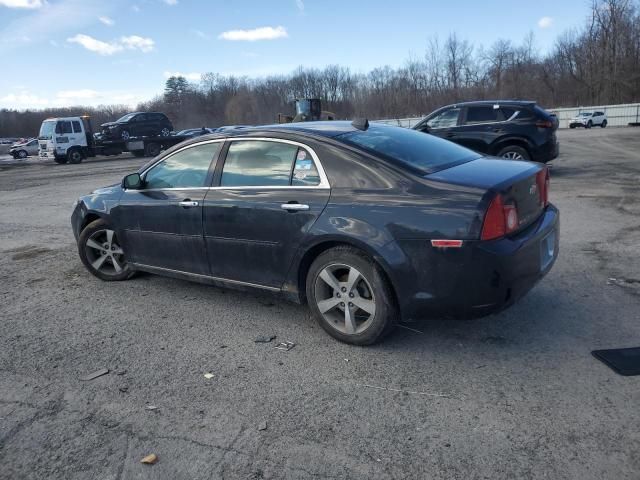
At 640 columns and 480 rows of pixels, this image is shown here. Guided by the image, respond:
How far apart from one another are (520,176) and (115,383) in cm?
314

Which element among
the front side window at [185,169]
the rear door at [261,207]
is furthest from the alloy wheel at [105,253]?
the rear door at [261,207]

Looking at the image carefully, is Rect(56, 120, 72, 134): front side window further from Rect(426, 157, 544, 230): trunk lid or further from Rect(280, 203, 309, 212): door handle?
Rect(426, 157, 544, 230): trunk lid

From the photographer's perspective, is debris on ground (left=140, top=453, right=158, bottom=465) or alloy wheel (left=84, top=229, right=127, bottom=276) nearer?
debris on ground (left=140, top=453, right=158, bottom=465)

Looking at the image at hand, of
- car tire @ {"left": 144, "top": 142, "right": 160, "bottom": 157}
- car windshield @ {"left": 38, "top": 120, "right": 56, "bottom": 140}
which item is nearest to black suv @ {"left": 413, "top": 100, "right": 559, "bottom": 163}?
car tire @ {"left": 144, "top": 142, "right": 160, "bottom": 157}

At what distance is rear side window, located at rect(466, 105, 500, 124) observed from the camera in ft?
37.0

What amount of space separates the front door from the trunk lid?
6.84 feet

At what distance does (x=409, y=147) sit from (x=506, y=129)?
7912 mm

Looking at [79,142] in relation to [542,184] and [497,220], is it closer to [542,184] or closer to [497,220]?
[542,184]

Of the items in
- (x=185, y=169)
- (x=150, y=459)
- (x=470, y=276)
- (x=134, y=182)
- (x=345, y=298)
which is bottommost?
(x=150, y=459)

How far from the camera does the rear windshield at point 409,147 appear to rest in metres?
3.78

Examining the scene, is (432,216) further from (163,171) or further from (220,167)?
(163,171)

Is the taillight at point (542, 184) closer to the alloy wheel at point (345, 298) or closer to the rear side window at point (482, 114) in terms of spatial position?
the alloy wheel at point (345, 298)

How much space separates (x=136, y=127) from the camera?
2961cm

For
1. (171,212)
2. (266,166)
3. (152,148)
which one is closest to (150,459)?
(266,166)
